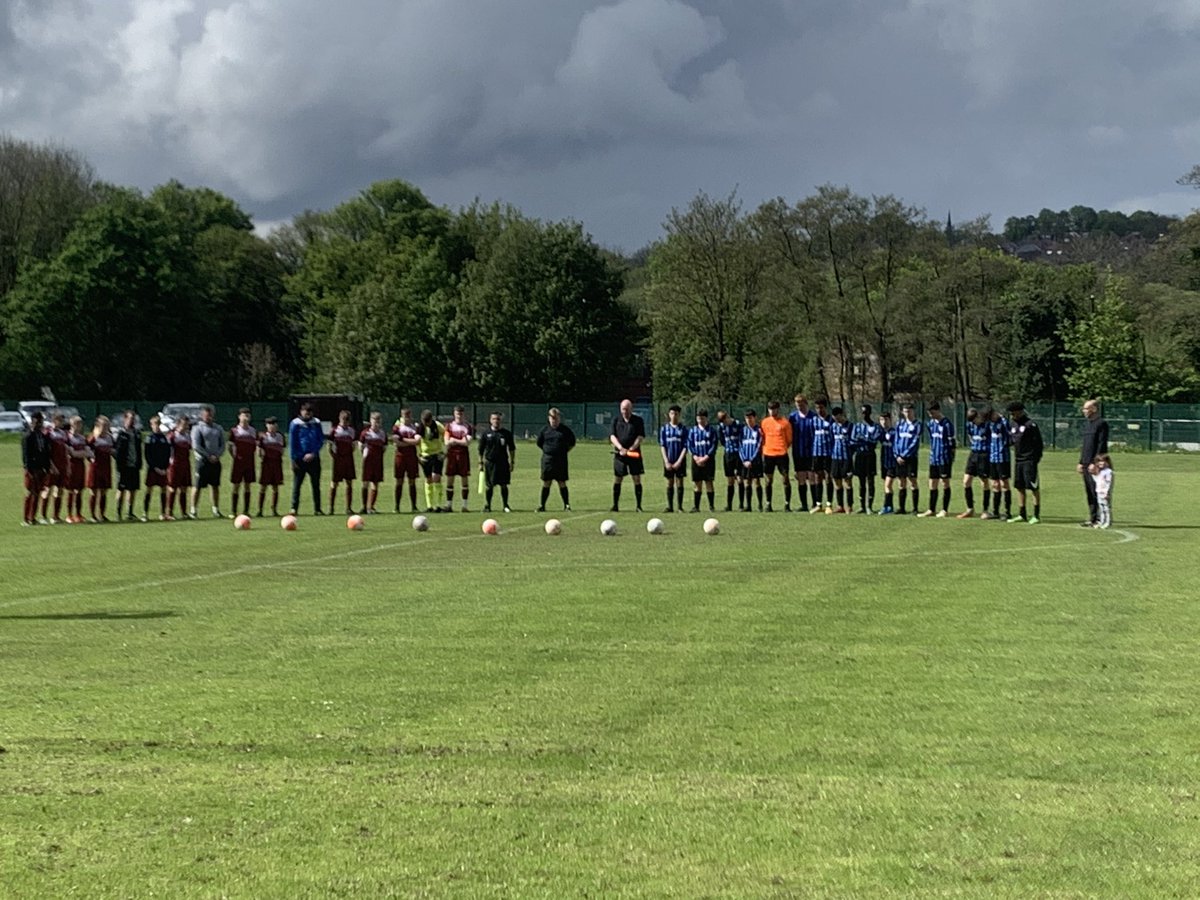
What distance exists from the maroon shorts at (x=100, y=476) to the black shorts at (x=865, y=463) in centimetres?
1422

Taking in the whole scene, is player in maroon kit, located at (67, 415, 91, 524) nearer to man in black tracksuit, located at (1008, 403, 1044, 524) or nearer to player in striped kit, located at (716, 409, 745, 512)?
player in striped kit, located at (716, 409, 745, 512)

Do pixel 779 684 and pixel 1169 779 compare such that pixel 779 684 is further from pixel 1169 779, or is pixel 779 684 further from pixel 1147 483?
pixel 1147 483

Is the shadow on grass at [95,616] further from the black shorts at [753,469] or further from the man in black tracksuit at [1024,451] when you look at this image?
the man in black tracksuit at [1024,451]

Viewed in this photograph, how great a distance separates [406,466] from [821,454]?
821 cm

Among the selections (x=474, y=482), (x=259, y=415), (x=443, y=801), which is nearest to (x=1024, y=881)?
(x=443, y=801)

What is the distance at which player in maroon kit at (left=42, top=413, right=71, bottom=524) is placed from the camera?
27.0m

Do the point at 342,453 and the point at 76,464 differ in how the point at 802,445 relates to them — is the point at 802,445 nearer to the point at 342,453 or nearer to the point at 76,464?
the point at 342,453

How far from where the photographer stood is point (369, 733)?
27.9ft

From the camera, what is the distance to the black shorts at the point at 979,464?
1043 inches

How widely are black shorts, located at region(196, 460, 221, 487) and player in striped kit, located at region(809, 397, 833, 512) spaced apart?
11540 mm

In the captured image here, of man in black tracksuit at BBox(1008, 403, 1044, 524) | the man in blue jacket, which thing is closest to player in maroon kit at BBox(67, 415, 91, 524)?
the man in blue jacket

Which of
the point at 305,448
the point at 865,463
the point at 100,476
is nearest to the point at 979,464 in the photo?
the point at 865,463

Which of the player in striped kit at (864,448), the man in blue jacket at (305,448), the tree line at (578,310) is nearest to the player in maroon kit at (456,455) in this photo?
the man in blue jacket at (305,448)

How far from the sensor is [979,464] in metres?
26.6
